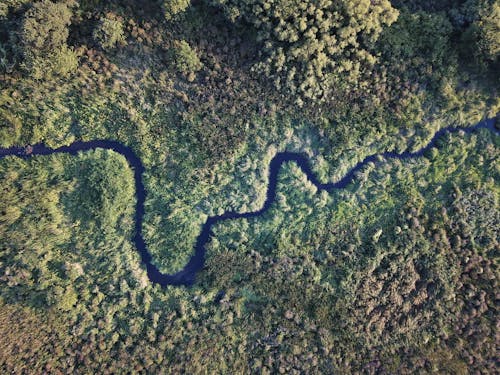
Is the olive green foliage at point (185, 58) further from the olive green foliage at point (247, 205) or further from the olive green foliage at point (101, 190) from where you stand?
the olive green foliage at point (101, 190)

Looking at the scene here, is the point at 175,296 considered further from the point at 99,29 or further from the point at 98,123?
the point at 99,29

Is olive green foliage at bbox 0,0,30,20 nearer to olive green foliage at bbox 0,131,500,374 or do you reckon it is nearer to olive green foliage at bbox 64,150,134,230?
olive green foliage at bbox 0,131,500,374

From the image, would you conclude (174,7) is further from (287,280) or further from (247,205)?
(287,280)

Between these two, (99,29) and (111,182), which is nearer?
(99,29)

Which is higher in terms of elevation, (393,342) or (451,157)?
(451,157)

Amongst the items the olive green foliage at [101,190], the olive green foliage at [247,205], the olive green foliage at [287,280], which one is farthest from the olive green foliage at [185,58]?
the olive green foliage at [287,280]

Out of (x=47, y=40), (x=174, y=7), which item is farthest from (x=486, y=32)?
(x=47, y=40)

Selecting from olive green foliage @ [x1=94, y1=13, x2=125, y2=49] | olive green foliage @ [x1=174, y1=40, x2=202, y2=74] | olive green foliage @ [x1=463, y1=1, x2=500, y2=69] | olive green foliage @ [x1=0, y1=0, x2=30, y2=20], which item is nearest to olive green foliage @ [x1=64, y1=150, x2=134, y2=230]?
olive green foliage @ [x1=94, y1=13, x2=125, y2=49]

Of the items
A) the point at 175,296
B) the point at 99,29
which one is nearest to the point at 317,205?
the point at 175,296
